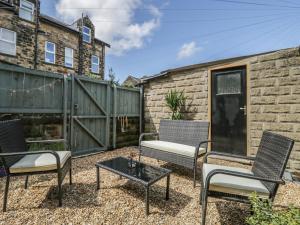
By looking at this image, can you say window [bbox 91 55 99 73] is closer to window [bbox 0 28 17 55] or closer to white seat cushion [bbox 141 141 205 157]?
window [bbox 0 28 17 55]

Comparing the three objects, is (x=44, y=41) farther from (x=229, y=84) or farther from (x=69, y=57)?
(x=229, y=84)

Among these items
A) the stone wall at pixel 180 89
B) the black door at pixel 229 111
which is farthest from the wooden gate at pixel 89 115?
the black door at pixel 229 111

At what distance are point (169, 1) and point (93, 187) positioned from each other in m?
6.80

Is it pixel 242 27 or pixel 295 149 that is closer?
pixel 295 149

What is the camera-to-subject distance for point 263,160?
212 cm

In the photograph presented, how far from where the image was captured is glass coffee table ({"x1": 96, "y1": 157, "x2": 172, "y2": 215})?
6.93 ft

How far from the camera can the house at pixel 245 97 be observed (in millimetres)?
3709

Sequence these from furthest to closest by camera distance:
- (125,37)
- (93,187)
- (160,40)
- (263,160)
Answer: (125,37), (160,40), (93,187), (263,160)

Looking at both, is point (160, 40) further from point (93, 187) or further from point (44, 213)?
point (44, 213)

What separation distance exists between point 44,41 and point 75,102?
27.2ft

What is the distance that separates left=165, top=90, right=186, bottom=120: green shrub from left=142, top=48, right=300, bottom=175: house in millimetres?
158

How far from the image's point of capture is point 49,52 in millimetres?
10781

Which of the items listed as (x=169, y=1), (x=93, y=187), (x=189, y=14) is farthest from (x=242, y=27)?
(x=93, y=187)

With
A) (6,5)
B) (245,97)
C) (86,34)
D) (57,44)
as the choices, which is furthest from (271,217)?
(86,34)
